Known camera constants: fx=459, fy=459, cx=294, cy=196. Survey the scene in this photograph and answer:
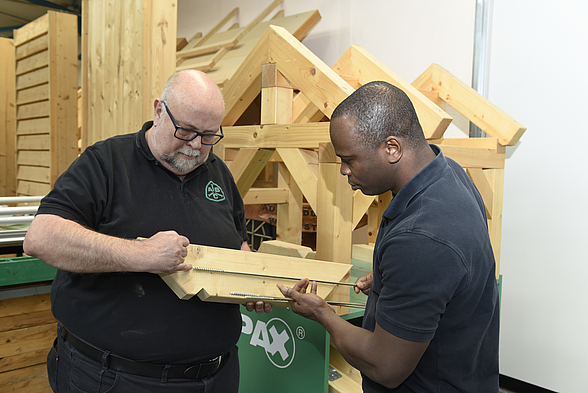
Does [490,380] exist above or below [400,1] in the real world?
below

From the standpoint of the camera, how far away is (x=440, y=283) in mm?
1079

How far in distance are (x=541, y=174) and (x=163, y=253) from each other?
2938 mm

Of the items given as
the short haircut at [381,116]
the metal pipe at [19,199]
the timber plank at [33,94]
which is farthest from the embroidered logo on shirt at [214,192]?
the timber plank at [33,94]

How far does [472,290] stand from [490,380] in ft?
1.02

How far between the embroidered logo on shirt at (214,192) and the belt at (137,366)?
61cm

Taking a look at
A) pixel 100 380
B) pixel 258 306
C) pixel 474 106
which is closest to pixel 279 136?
pixel 258 306

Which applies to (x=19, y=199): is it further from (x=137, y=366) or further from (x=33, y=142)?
(x=33, y=142)

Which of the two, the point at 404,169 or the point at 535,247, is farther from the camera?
the point at 535,247

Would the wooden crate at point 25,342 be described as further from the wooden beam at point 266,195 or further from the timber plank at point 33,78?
the timber plank at point 33,78

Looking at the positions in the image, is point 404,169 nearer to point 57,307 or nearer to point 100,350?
point 100,350

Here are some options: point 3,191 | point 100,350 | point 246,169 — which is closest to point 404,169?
point 100,350

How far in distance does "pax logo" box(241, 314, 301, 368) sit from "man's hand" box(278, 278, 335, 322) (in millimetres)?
605

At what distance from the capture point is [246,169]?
2.61 m

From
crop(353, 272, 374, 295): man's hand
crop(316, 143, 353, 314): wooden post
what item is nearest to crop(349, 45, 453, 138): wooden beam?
crop(316, 143, 353, 314): wooden post
